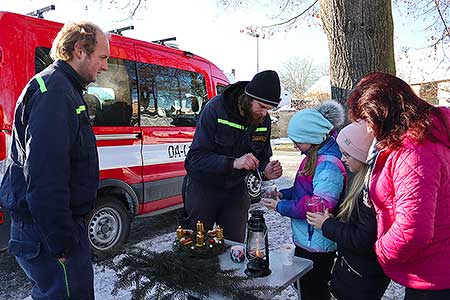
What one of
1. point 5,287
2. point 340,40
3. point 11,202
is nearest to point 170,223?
point 5,287

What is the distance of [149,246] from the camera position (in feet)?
15.2

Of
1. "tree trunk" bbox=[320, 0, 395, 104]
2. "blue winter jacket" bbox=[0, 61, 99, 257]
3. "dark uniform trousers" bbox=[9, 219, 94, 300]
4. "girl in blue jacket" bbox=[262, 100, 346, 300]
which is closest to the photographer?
"blue winter jacket" bbox=[0, 61, 99, 257]

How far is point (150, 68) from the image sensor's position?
4777 mm

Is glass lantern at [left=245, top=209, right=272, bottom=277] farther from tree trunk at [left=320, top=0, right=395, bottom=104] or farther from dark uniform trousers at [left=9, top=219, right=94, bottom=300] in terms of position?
tree trunk at [left=320, top=0, right=395, bottom=104]

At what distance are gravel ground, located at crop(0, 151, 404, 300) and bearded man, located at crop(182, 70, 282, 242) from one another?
0.71 metres

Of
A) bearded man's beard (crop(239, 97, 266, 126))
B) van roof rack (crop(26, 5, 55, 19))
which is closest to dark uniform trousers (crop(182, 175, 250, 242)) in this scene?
bearded man's beard (crop(239, 97, 266, 126))

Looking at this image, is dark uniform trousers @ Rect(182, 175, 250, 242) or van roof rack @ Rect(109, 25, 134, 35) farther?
van roof rack @ Rect(109, 25, 134, 35)

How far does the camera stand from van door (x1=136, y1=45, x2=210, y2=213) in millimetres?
4668

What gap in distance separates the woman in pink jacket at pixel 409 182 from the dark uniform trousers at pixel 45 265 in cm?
145

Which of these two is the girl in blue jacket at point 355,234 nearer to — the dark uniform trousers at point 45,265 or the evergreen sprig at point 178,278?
the evergreen sprig at point 178,278

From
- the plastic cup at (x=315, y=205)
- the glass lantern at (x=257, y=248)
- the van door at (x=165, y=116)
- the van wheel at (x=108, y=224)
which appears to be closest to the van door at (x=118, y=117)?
the van door at (x=165, y=116)

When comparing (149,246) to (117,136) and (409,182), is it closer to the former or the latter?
(117,136)

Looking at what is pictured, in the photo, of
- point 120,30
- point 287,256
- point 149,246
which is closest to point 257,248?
point 287,256

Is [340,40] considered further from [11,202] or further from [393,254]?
[11,202]
